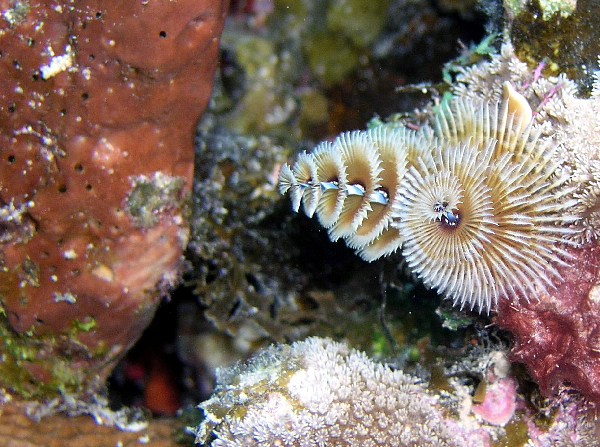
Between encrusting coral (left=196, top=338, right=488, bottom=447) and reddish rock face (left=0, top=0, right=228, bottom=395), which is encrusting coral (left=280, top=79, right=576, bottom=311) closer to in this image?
encrusting coral (left=196, top=338, right=488, bottom=447)

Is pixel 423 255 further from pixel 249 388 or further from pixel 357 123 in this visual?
pixel 357 123

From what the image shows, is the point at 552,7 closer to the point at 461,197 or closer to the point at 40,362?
the point at 461,197

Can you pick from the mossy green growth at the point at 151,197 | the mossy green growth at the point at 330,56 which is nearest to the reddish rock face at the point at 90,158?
the mossy green growth at the point at 151,197

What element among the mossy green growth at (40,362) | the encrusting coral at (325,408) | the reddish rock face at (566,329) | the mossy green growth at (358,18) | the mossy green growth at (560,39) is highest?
the mossy green growth at (358,18)

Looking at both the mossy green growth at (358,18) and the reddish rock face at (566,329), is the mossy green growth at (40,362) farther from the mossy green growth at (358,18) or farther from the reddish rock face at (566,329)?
the mossy green growth at (358,18)

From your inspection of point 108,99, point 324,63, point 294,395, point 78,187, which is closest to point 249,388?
point 294,395

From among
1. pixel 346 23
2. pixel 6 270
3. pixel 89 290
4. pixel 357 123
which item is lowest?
pixel 6 270

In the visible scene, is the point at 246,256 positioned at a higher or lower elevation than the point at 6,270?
higher
